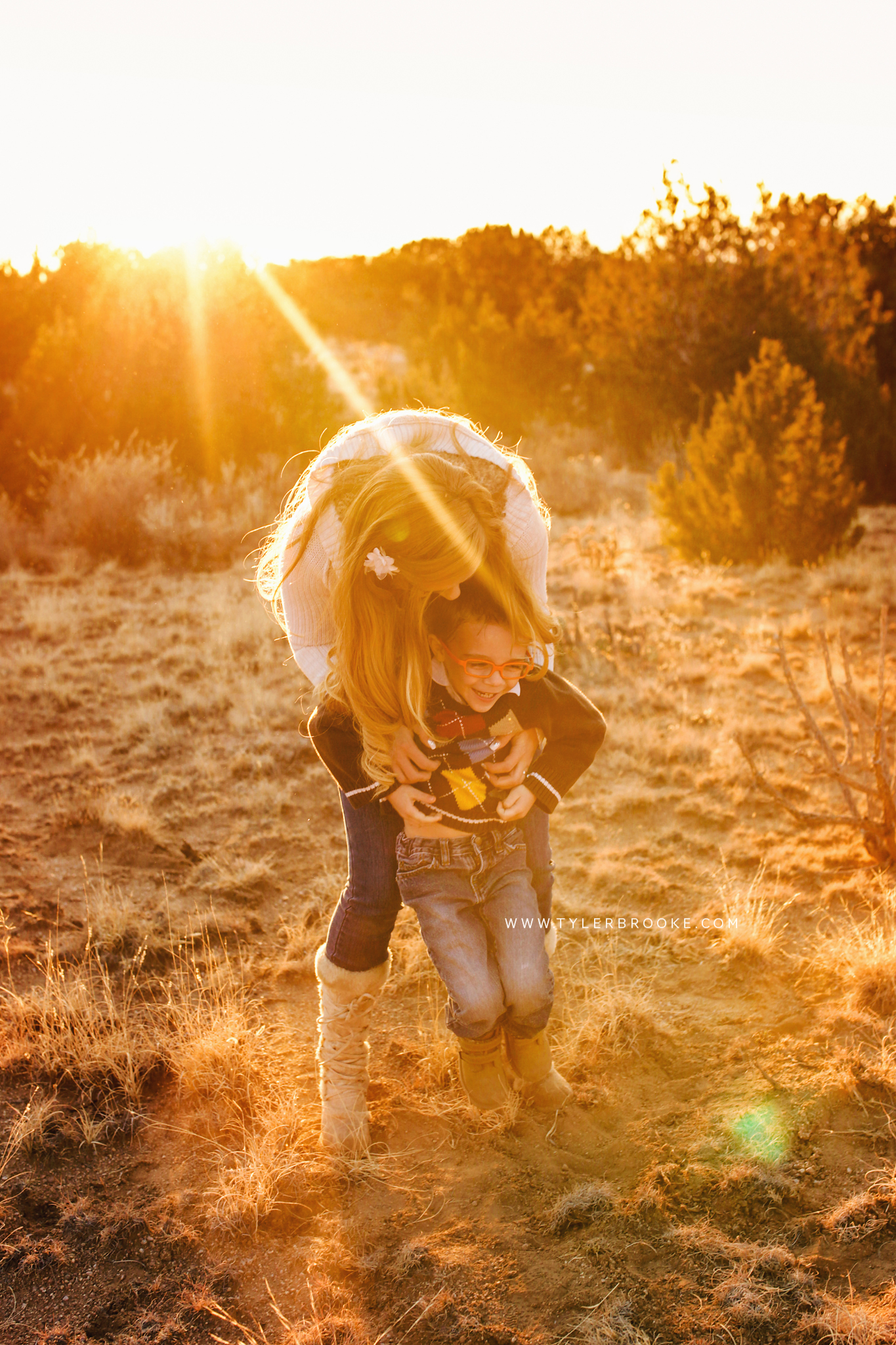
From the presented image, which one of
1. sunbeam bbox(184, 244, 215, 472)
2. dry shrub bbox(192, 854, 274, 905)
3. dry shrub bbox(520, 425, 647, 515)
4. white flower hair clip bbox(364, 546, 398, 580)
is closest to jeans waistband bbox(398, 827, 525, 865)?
white flower hair clip bbox(364, 546, 398, 580)

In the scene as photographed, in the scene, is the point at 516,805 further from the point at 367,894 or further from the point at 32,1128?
the point at 32,1128

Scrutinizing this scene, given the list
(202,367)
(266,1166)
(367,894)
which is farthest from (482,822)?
(202,367)

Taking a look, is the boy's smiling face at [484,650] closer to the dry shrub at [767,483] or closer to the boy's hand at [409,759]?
the boy's hand at [409,759]

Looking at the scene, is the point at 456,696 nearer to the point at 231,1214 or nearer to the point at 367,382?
the point at 231,1214

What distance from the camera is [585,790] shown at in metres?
4.25

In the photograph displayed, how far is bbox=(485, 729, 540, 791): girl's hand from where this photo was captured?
207 cm

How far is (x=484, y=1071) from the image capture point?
2.14 metres

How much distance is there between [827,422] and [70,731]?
357 inches

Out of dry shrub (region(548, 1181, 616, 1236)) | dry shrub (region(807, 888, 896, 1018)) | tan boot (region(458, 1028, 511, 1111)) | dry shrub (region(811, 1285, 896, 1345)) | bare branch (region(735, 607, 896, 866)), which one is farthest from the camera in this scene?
bare branch (region(735, 607, 896, 866))

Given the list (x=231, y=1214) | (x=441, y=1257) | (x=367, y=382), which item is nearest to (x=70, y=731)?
(x=231, y=1214)

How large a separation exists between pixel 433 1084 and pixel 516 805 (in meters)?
0.85

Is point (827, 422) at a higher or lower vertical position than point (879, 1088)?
higher

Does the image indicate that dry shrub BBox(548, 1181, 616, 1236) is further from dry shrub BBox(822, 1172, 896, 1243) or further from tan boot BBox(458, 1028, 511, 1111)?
dry shrub BBox(822, 1172, 896, 1243)

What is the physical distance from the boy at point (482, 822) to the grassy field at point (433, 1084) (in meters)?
0.28
